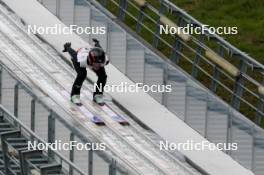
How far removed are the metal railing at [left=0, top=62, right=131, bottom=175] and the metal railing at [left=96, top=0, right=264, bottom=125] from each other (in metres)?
5.19

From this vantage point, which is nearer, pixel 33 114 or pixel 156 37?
pixel 33 114

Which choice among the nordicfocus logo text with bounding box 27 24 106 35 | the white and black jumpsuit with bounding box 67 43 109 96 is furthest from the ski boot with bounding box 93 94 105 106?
the nordicfocus logo text with bounding box 27 24 106 35

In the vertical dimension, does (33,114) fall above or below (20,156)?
above

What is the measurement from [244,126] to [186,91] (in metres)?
1.65

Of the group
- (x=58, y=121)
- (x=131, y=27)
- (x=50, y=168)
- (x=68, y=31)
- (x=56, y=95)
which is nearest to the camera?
(x=50, y=168)

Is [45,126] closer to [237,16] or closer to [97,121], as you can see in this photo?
[97,121]

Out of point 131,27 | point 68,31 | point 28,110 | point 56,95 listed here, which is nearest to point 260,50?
point 131,27

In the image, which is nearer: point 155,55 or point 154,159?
point 154,159

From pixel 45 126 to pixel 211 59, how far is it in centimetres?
631

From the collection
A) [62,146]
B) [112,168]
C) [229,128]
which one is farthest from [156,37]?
[112,168]

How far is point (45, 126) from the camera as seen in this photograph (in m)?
23.5

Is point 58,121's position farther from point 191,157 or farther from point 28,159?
point 191,157

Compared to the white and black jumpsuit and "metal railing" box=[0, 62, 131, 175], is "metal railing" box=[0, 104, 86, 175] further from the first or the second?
the white and black jumpsuit

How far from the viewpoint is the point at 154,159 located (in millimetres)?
25203
